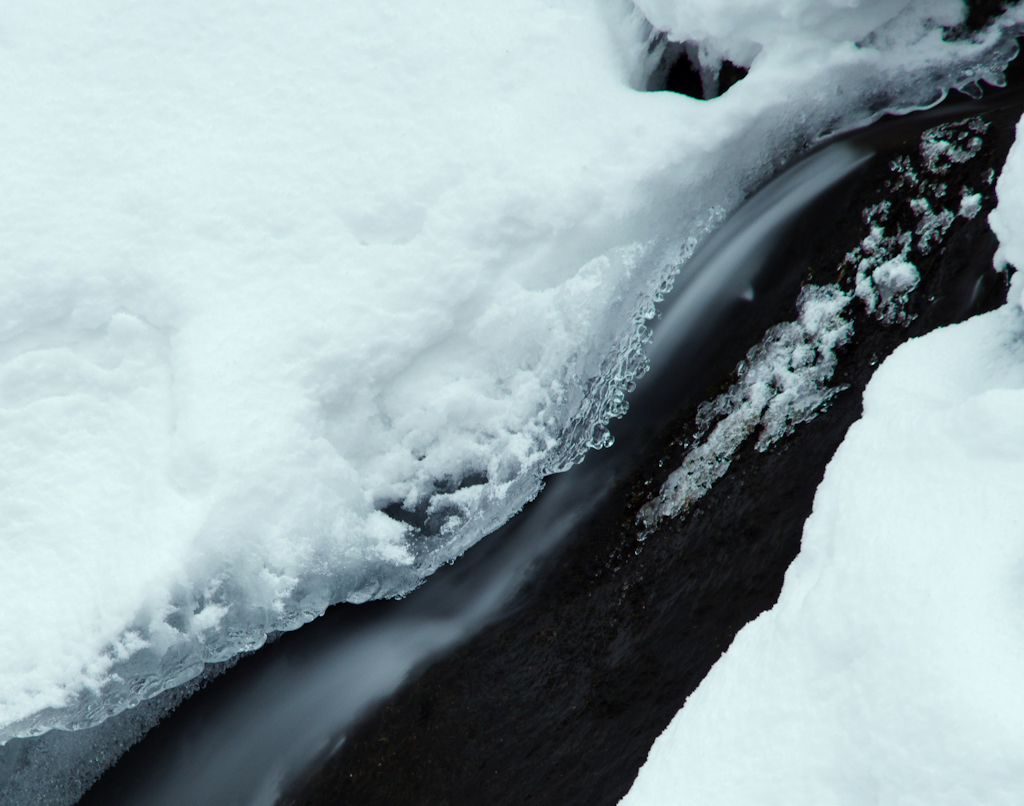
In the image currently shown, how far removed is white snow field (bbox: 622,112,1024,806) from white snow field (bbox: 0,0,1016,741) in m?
1.44

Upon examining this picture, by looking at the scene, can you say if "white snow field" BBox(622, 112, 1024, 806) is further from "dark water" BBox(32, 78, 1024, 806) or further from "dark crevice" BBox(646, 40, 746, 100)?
"dark crevice" BBox(646, 40, 746, 100)

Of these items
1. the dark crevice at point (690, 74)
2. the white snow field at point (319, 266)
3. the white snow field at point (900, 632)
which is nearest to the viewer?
the white snow field at point (900, 632)

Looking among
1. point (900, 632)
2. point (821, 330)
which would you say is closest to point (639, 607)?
point (900, 632)

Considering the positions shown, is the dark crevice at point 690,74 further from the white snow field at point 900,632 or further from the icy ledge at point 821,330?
the white snow field at point 900,632

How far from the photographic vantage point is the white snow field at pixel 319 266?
364 centimetres

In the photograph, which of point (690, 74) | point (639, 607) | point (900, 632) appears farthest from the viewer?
point (690, 74)

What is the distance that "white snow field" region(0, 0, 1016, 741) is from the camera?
364 centimetres

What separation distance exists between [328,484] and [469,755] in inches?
63.3

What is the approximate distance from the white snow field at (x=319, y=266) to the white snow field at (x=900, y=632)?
4.73ft

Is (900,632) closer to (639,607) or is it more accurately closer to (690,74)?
(639,607)

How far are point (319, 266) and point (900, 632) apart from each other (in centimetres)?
307

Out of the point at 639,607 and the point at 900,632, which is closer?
the point at 900,632

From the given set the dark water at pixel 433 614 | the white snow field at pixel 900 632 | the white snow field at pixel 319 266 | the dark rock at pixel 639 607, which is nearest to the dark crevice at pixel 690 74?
the white snow field at pixel 319 266

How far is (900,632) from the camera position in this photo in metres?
2.41
